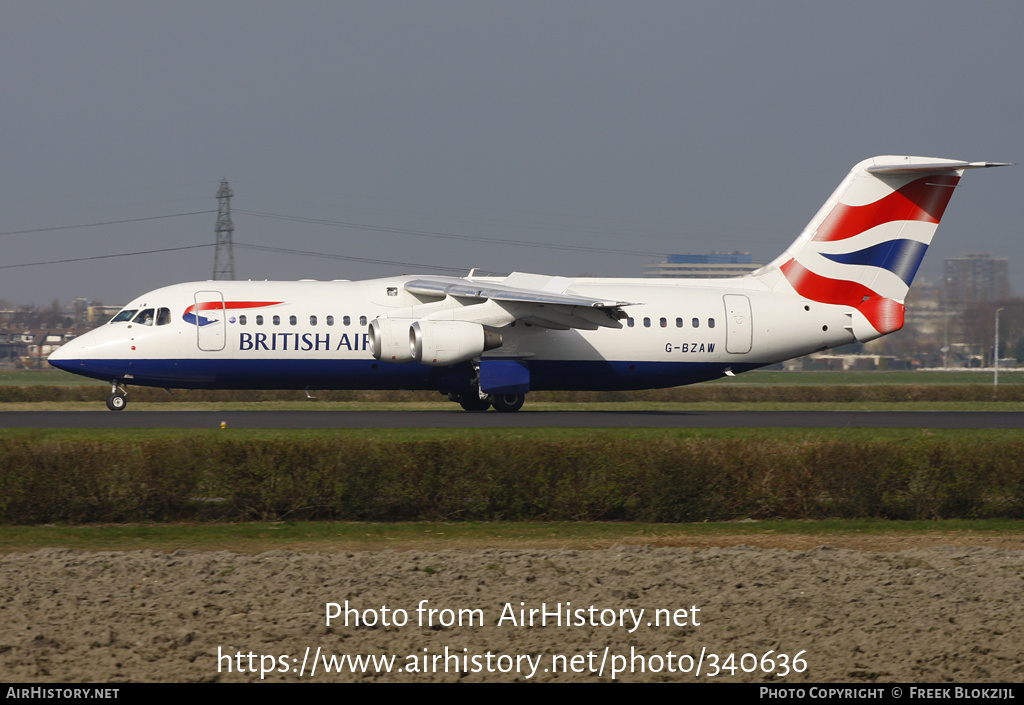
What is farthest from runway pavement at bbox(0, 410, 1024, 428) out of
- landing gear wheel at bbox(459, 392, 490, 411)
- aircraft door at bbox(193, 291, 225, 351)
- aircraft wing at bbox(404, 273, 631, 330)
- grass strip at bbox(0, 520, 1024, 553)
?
grass strip at bbox(0, 520, 1024, 553)

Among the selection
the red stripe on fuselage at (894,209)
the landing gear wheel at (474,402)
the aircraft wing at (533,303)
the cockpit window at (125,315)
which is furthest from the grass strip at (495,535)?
the red stripe on fuselage at (894,209)

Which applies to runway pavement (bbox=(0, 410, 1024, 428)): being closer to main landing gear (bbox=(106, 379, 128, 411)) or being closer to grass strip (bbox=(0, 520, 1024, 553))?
main landing gear (bbox=(106, 379, 128, 411))

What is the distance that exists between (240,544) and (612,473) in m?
4.90

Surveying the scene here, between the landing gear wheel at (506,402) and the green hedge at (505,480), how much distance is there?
48.7 feet

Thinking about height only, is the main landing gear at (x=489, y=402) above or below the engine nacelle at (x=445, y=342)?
below

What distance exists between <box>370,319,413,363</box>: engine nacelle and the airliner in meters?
0.04

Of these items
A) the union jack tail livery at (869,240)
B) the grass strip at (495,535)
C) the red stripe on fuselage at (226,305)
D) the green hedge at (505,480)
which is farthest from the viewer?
the union jack tail livery at (869,240)

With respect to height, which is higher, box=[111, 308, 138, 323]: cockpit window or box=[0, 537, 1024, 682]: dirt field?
box=[111, 308, 138, 323]: cockpit window

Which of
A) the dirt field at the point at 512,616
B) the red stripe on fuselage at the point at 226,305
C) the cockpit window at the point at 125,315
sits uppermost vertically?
the red stripe on fuselage at the point at 226,305

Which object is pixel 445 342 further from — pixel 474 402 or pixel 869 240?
pixel 869 240

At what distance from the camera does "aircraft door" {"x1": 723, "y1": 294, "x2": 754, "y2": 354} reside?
31297 millimetres

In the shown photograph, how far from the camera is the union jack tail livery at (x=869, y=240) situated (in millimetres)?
31797

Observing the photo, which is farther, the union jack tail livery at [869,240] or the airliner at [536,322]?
the union jack tail livery at [869,240]

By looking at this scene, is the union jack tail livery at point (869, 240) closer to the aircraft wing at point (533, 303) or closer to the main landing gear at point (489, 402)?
the aircraft wing at point (533, 303)
